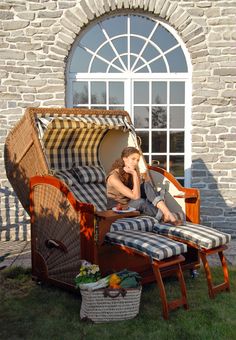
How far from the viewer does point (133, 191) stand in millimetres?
4730

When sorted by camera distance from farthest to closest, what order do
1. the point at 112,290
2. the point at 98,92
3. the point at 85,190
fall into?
the point at 98,92
the point at 85,190
the point at 112,290

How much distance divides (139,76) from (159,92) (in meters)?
0.39

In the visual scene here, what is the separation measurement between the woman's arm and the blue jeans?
0.24ft

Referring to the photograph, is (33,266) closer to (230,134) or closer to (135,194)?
(135,194)

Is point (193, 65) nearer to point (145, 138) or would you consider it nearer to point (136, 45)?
point (136, 45)

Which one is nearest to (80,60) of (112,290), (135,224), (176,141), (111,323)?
(176,141)

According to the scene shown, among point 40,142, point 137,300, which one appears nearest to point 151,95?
point 40,142

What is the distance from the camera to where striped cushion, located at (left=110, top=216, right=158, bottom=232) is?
13.9 feet

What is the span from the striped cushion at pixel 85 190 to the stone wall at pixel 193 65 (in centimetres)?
163

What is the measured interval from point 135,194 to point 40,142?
3.85 feet

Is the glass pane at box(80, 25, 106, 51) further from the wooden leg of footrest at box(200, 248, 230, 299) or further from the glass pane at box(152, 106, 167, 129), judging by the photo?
the wooden leg of footrest at box(200, 248, 230, 299)

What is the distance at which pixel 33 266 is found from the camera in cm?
443

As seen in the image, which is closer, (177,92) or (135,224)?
(135,224)

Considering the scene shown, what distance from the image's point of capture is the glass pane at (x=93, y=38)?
6.37 metres
